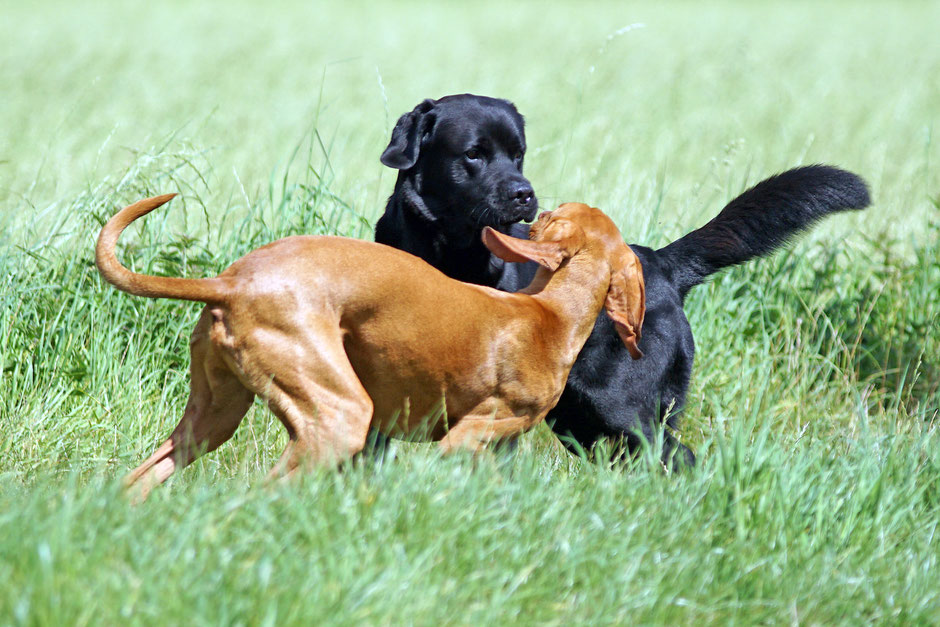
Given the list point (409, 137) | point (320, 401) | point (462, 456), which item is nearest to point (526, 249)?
point (462, 456)

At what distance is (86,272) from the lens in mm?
4379

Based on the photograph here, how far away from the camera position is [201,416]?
9.98 ft

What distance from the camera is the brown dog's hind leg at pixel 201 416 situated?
2906 millimetres

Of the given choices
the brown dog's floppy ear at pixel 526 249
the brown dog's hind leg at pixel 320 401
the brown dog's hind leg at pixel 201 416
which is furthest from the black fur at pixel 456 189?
the brown dog's hind leg at pixel 320 401

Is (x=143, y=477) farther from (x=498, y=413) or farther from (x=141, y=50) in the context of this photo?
(x=141, y=50)

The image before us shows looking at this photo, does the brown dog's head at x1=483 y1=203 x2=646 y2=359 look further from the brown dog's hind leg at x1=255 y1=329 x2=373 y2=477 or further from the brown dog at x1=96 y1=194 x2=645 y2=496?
the brown dog's hind leg at x1=255 y1=329 x2=373 y2=477

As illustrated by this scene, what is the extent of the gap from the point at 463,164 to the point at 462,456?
5.18 feet

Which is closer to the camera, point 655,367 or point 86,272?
point 655,367

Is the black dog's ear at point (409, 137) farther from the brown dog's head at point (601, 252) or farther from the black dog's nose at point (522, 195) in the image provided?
the brown dog's head at point (601, 252)

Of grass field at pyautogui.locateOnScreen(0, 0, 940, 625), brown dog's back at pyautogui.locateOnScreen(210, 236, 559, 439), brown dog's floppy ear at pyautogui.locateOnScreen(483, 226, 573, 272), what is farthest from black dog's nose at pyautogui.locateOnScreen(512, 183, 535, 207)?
grass field at pyautogui.locateOnScreen(0, 0, 940, 625)

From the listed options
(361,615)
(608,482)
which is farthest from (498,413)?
(361,615)

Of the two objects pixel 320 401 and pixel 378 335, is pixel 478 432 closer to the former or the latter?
pixel 378 335

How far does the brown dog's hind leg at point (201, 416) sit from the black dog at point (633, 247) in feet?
4.25

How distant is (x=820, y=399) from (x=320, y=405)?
2957mm
